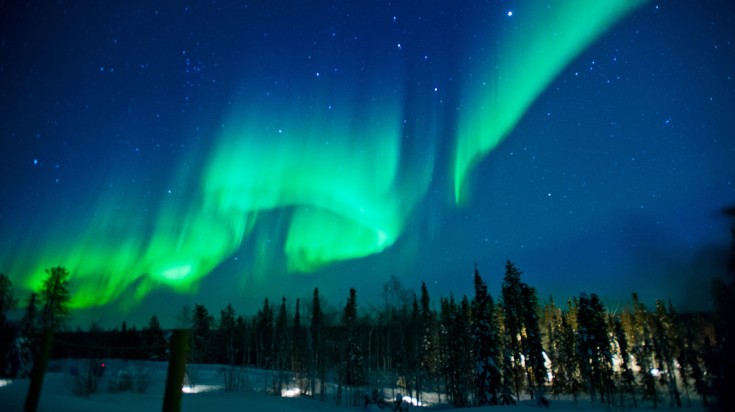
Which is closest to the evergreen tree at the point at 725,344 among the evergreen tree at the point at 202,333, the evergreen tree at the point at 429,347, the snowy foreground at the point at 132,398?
the snowy foreground at the point at 132,398

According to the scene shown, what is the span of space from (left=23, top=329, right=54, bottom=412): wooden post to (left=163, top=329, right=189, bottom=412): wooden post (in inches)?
219

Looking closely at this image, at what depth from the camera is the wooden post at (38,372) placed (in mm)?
8344

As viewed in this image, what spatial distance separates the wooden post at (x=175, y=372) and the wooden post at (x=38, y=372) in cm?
556

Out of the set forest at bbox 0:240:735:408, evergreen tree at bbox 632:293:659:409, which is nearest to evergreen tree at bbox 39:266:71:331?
forest at bbox 0:240:735:408

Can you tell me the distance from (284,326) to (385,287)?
25.7 m

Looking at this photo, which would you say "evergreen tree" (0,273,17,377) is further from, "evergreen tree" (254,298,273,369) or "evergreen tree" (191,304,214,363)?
"evergreen tree" (254,298,273,369)

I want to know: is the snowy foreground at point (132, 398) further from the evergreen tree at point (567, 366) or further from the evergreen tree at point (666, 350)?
the evergreen tree at point (567, 366)

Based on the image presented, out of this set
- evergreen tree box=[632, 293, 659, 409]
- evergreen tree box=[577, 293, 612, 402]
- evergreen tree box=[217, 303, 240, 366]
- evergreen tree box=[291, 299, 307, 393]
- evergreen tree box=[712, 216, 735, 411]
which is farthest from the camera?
evergreen tree box=[217, 303, 240, 366]

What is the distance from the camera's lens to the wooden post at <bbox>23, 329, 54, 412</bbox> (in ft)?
27.4

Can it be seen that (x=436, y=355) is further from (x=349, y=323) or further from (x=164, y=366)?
(x=164, y=366)

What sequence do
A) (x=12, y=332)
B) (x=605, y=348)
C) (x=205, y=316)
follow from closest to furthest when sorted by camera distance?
1. (x=12, y=332)
2. (x=605, y=348)
3. (x=205, y=316)

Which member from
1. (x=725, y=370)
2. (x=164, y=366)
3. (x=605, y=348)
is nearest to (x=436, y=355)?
(x=605, y=348)

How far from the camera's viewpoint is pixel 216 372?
217 ft

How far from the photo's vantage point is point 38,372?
8453mm
